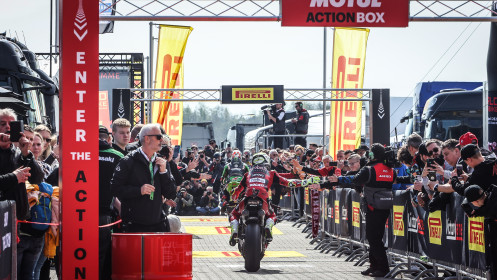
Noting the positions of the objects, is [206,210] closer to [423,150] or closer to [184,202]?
[184,202]

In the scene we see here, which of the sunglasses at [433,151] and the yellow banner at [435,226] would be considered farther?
the sunglasses at [433,151]

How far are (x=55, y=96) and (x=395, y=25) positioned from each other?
7.27 m

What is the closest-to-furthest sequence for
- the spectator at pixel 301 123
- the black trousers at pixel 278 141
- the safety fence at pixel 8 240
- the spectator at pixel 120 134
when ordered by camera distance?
the safety fence at pixel 8 240 < the spectator at pixel 120 134 < the spectator at pixel 301 123 < the black trousers at pixel 278 141

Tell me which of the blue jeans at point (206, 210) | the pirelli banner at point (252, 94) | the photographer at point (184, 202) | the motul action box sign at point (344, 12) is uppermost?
the motul action box sign at point (344, 12)

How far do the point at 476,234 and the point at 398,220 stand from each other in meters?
3.10

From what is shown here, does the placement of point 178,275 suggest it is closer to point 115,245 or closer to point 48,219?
point 115,245

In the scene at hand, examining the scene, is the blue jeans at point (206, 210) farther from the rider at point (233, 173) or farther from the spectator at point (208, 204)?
the rider at point (233, 173)

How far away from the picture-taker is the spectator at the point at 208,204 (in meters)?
26.9

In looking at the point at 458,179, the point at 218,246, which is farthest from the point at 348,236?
the point at 458,179

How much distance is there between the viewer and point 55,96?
17.1 m

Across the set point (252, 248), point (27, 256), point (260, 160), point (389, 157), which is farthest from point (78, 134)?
point (260, 160)

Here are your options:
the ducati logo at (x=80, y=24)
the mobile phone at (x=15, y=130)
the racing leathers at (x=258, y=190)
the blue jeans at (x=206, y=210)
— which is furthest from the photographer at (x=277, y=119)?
the ducati logo at (x=80, y=24)

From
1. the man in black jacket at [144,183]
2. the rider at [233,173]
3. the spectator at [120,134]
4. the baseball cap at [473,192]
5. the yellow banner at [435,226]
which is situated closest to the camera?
the man in black jacket at [144,183]

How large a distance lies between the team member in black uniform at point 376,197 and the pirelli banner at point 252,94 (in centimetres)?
1114
